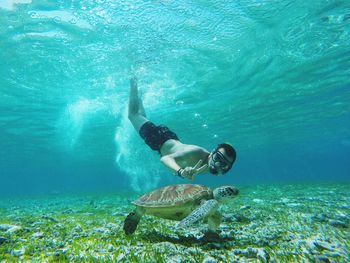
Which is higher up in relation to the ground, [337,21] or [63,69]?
[63,69]

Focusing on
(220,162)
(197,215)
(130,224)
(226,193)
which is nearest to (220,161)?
(220,162)

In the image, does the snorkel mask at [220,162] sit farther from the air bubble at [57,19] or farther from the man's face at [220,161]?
the air bubble at [57,19]

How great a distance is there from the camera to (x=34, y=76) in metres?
22.1

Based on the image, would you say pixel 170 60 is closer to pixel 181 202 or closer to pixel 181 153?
pixel 181 153

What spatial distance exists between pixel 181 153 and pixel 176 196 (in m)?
2.02

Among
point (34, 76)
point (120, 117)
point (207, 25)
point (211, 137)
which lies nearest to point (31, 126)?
point (120, 117)

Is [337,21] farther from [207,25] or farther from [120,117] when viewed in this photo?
[120,117]

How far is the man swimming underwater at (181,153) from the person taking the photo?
19.0 ft

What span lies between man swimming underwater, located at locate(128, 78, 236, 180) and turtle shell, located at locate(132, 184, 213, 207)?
1.04 feet

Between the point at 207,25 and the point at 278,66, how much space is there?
34.6 ft

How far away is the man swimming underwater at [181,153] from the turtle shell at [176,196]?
12.5 inches

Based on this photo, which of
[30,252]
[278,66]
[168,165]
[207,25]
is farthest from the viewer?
[278,66]

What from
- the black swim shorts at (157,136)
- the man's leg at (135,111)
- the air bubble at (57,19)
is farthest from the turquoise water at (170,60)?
the black swim shorts at (157,136)

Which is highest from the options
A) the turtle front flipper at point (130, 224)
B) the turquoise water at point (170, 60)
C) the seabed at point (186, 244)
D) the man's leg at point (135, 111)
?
the turquoise water at point (170, 60)
